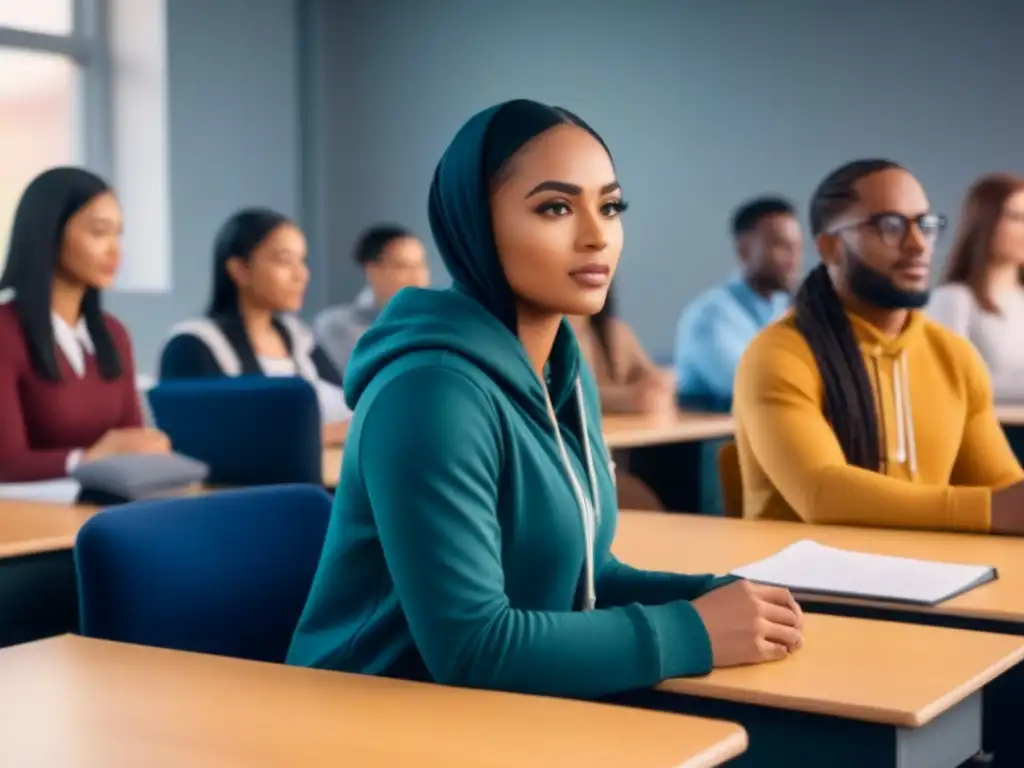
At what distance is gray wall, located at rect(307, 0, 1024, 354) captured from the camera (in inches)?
261

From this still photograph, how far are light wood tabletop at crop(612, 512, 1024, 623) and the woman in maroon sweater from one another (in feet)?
4.51

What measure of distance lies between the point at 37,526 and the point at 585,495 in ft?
3.92

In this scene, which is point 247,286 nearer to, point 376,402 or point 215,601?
point 215,601

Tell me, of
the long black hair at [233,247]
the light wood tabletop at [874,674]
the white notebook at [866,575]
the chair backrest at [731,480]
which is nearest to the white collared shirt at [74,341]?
the long black hair at [233,247]

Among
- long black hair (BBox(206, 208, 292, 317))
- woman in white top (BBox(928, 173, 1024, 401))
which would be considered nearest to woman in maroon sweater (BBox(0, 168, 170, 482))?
long black hair (BBox(206, 208, 292, 317))

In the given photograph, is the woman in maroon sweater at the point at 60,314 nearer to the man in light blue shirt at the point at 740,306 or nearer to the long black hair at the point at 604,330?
the long black hair at the point at 604,330

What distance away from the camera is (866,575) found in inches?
82.8

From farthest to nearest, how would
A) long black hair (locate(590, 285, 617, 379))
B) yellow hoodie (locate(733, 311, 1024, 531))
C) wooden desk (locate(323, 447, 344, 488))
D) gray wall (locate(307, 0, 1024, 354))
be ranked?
1. gray wall (locate(307, 0, 1024, 354))
2. long black hair (locate(590, 285, 617, 379))
3. wooden desk (locate(323, 447, 344, 488))
4. yellow hoodie (locate(733, 311, 1024, 531))

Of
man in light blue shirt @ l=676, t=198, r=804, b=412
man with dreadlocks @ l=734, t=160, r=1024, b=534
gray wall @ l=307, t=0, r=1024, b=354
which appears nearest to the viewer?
man with dreadlocks @ l=734, t=160, r=1024, b=534

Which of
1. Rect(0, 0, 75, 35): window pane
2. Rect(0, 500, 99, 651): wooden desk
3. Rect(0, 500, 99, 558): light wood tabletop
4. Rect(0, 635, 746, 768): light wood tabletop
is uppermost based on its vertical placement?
Rect(0, 0, 75, 35): window pane

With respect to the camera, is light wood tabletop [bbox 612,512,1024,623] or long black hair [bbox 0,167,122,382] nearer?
light wood tabletop [bbox 612,512,1024,623]

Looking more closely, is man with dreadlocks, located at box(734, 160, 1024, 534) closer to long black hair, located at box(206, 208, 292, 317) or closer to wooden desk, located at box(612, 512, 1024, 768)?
wooden desk, located at box(612, 512, 1024, 768)

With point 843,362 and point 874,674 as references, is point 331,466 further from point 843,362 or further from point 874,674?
point 874,674

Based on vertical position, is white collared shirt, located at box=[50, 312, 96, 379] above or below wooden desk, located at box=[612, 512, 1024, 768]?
above
